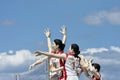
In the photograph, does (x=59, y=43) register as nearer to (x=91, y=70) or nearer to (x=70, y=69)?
(x=70, y=69)

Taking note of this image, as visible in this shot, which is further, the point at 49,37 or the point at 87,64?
the point at 49,37

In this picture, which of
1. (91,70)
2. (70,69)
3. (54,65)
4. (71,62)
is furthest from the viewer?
(54,65)

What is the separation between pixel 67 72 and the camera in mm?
26484

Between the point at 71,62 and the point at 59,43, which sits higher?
the point at 59,43

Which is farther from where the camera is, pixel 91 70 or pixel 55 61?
pixel 55 61

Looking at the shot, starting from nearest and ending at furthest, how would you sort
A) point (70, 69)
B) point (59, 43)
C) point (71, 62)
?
1. point (71, 62)
2. point (70, 69)
3. point (59, 43)

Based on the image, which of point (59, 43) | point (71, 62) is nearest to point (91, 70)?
point (71, 62)

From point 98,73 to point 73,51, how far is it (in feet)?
4.80

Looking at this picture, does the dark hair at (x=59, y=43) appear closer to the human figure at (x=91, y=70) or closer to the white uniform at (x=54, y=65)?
the white uniform at (x=54, y=65)

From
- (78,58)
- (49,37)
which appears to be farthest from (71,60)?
(49,37)

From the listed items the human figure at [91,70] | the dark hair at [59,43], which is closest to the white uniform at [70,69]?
the human figure at [91,70]

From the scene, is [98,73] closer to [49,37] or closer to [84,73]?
[84,73]

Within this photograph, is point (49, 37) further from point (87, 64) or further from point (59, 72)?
point (87, 64)

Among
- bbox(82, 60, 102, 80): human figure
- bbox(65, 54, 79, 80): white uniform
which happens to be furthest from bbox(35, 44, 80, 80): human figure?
bbox(82, 60, 102, 80): human figure
